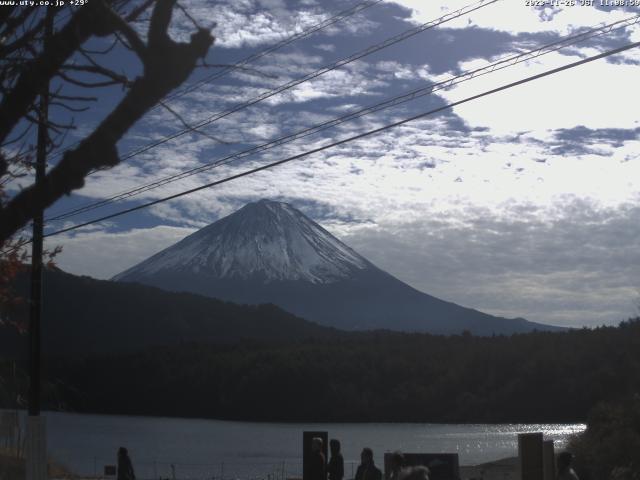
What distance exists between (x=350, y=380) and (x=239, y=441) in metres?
Answer: 16.1

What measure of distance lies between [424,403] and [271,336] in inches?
1649

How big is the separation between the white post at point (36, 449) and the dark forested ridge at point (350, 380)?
183 feet

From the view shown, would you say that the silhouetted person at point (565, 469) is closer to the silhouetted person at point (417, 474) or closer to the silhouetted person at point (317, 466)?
the silhouetted person at point (317, 466)

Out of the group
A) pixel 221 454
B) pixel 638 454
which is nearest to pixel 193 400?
pixel 221 454

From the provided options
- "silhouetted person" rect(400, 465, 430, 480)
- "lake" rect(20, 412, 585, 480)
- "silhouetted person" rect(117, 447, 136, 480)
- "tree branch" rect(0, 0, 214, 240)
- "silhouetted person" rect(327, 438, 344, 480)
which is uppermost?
"tree branch" rect(0, 0, 214, 240)

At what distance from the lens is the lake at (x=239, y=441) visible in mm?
51125

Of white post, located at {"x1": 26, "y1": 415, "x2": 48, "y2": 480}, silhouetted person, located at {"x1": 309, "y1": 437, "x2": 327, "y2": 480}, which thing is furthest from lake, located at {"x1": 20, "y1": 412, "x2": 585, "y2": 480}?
silhouetted person, located at {"x1": 309, "y1": 437, "x2": 327, "y2": 480}

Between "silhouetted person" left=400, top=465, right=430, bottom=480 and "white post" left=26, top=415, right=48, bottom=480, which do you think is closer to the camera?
"silhouetted person" left=400, top=465, right=430, bottom=480

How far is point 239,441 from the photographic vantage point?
2785 inches

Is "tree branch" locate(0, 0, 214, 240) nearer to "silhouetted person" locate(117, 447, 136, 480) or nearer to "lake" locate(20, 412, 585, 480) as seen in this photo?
"silhouetted person" locate(117, 447, 136, 480)

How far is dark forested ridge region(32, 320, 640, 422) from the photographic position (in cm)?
7106

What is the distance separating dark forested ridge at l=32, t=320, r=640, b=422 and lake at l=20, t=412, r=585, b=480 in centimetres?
142

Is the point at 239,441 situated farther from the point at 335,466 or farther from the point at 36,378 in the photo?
the point at 335,466

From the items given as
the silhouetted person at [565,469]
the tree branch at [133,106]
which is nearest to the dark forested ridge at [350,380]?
the silhouetted person at [565,469]
